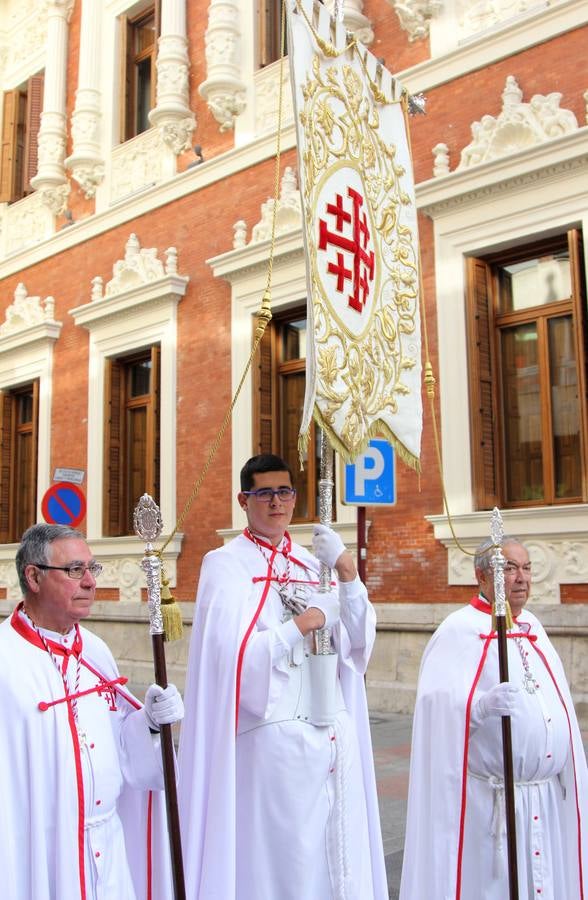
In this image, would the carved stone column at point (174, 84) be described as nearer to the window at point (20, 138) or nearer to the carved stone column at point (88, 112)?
the carved stone column at point (88, 112)

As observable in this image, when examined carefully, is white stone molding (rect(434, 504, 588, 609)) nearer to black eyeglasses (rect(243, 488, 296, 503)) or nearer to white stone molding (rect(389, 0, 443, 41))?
black eyeglasses (rect(243, 488, 296, 503))

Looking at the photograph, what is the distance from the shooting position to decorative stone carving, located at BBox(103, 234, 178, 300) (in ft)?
44.1

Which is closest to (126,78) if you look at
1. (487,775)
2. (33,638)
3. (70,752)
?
(487,775)

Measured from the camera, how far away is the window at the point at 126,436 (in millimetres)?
14180

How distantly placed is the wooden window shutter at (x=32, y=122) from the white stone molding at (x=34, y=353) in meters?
1.94

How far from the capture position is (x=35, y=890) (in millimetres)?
2664

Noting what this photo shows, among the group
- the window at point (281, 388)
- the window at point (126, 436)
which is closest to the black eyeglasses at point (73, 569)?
the window at point (281, 388)

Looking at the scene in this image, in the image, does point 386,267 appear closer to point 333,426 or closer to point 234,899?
point 333,426

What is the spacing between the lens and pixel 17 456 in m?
16.7

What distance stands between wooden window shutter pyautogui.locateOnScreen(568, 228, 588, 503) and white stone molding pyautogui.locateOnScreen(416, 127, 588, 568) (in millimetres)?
211

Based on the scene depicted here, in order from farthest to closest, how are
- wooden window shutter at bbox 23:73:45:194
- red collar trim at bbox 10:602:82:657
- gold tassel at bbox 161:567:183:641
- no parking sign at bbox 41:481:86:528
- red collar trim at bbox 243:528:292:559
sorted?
wooden window shutter at bbox 23:73:45:194 < no parking sign at bbox 41:481:86:528 < red collar trim at bbox 243:528:292:559 < gold tassel at bbox 161:567:183:641 < red collar trim at bbox 10:602:82:657

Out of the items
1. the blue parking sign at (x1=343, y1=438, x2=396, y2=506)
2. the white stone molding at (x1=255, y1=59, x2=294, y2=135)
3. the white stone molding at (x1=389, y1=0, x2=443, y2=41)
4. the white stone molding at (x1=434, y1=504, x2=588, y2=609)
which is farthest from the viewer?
the white stone molding at (x1=255, y1=59, x2=294, y2=135)

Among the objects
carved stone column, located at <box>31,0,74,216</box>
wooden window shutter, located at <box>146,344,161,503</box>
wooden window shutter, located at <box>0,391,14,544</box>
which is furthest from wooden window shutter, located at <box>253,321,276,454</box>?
wooden window shutter, located at <box>0,391,14,544</box>

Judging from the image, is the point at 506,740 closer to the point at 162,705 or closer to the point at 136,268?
the point at 162,705
